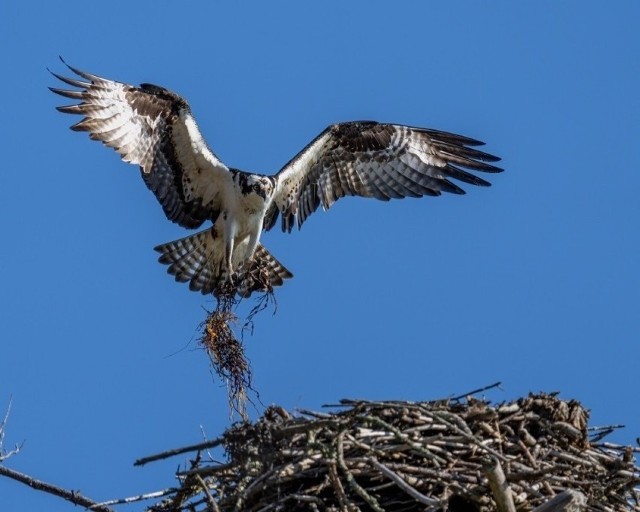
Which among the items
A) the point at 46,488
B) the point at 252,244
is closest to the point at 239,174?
the point at 252,244

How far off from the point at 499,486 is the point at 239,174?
514cm

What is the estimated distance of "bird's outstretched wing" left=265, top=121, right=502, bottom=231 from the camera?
11.3 meters

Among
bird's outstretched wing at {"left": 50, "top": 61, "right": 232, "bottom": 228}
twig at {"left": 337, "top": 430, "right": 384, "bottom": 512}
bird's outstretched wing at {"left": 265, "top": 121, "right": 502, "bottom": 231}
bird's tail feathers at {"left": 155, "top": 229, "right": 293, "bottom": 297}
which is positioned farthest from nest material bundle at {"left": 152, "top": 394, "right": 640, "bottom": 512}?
bird's outstretched wing at {"left": 265, "top": 121, "right": 502, "bottom": 231}

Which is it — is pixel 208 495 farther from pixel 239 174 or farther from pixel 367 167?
pixel 367 167

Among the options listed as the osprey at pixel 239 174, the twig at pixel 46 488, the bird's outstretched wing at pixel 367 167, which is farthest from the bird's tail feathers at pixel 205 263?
→ the twig at pixel 46 488

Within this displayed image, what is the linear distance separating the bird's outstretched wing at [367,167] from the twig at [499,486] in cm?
525

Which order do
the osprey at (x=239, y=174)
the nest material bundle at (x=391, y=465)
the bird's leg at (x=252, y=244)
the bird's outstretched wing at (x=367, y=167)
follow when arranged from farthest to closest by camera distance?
the bird's outstretched wing at (x=367, y=167)
the bird's leg at (x=252, y=244)
the osprey at (x=239, y=174)
the nest material bundle at (x=391, y=465)

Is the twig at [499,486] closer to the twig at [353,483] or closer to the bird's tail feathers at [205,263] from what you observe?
the twig at [353,483]

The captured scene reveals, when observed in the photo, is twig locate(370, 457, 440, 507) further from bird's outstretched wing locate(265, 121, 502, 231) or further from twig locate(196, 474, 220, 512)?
bird's outstretched wing locate(265, 121, 502, 231)

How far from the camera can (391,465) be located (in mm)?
6719

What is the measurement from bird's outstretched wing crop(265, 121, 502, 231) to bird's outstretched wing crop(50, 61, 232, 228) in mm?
658

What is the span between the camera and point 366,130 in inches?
451

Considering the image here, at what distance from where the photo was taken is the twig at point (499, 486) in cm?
611

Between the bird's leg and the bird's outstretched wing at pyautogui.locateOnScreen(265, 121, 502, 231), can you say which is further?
the bird's outstretched wing at pyautogui.locateOnScreen(265, 121, 502, 231)
